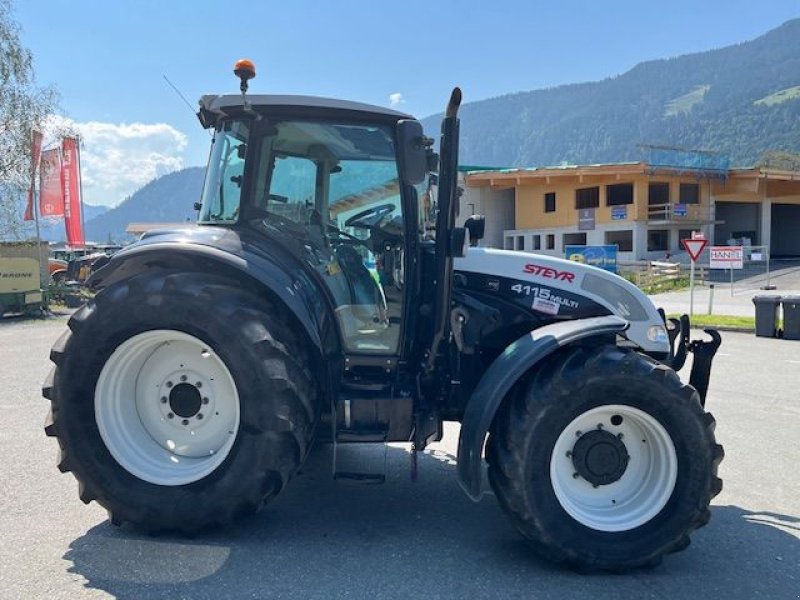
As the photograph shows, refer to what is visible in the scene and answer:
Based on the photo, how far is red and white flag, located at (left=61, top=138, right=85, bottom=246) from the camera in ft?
79.9

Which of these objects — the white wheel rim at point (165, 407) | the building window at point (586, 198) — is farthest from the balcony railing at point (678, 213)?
the white wheel rim at point (165, 407)

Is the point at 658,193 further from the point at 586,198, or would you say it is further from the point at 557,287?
the point at 557,287

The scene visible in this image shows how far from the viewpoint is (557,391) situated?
128 inches

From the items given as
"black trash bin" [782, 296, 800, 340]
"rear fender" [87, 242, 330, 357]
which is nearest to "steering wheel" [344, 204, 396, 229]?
"rear fender" [87, 242, 330, 357]

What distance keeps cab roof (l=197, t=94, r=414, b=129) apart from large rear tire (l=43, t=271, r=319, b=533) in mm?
1037

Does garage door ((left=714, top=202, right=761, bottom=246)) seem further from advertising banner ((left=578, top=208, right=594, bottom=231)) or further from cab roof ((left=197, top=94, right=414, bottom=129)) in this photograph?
cab roof ((left=197, top=94, right=414, bottom=129))

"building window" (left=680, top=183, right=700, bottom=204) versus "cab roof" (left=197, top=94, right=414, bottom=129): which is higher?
"building window" (left=680, top=183, right=700, bottom=204)

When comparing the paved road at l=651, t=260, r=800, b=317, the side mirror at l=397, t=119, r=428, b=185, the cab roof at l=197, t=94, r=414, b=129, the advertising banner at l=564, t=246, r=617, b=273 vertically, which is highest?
the cab roof at l=197, t=94, r=414, b=129

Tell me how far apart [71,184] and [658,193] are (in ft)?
118

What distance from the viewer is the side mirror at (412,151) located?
328cm

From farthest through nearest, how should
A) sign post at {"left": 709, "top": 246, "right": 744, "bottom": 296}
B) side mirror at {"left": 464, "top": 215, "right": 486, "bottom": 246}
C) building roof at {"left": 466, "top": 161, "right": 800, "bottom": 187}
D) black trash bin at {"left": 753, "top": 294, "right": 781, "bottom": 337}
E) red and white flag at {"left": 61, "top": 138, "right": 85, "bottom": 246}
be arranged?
building roof at {"left": 466, "top": 161, "right": 800, "bottom": 187} < red and white flag at {"left": 61, "top": 138, "right": 85, "bottom": 246} < sign post at {"left": 709, "top": 246, "right": 744, "bottom": 296} < black trash bin at {"left": 753, "top": 294, "right": 781, "bottom": 337} < side mirror at {"left": 464, "top": 215, "right": 486, "bottom": 246}

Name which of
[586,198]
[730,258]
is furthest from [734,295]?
[586,198]

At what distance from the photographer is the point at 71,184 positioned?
2477cm

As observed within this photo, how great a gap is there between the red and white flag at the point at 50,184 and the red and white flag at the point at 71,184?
0.22 metres
